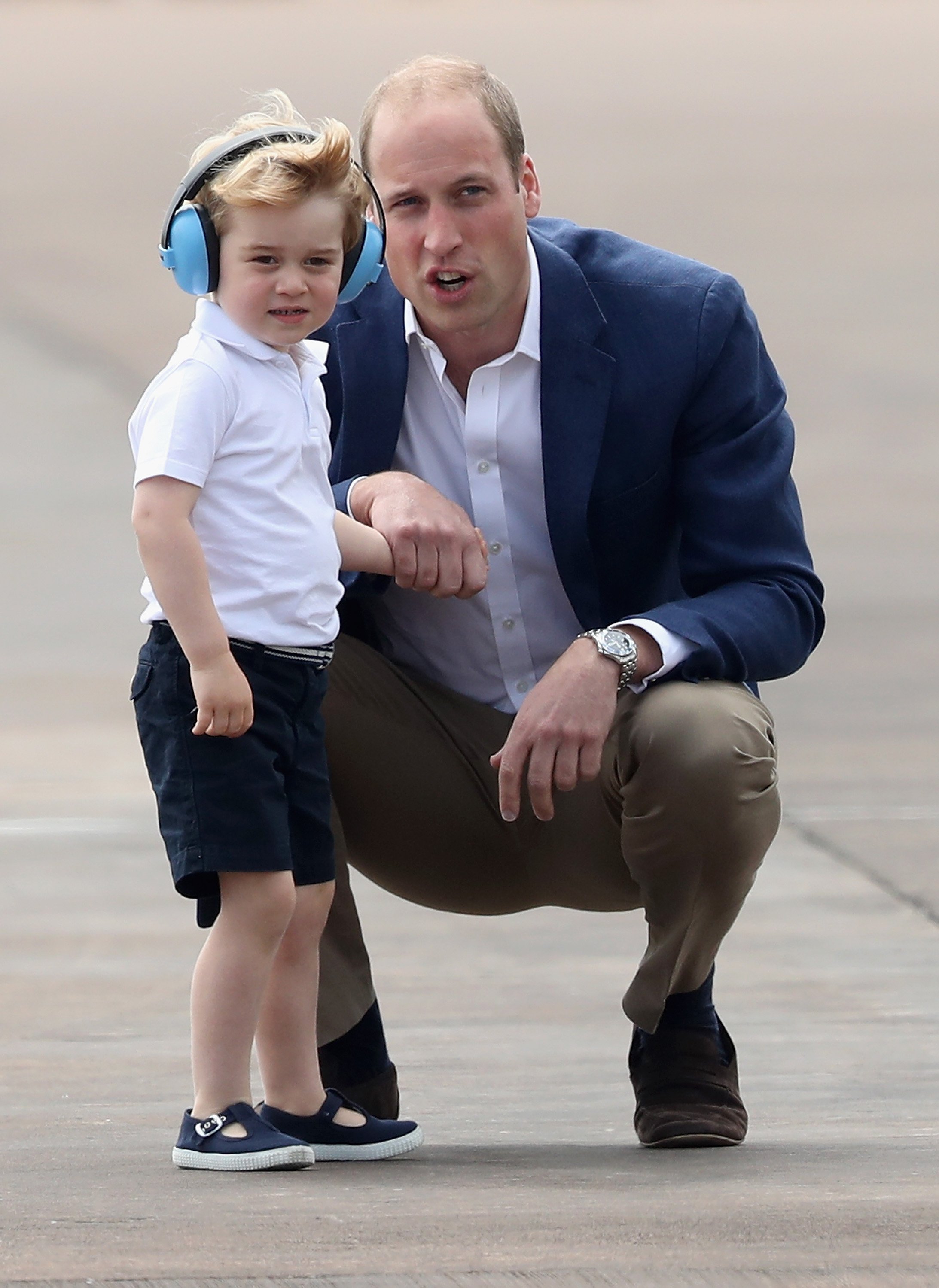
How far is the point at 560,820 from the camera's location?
2.46 m

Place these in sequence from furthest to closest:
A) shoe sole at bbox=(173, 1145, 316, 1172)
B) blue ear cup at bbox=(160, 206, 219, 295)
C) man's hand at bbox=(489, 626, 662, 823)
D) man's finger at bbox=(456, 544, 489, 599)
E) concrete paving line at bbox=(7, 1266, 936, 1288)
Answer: man's finger at bbox=(456, 544, 489, 599), man's hand at bbox=(489, 626, 662, 823), blue ear cup at bbox=(160, 206, 219, 295), shoe sole at bbox=(173, 1145, 316, 1172), concrete paving line at bbox=(7, 1266, 936, 1288)

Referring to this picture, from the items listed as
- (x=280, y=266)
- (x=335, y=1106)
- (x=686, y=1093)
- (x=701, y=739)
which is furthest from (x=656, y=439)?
(x=335, y=1106)

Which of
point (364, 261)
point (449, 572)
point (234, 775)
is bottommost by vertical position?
point (234, 775)

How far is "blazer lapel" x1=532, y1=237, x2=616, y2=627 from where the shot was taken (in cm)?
244

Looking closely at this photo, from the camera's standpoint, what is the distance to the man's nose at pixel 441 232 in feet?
7.70

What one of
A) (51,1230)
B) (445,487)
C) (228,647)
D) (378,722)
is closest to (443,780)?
(378,722)

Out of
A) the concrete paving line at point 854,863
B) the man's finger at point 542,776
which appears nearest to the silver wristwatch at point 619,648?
the man's finger at point 542,776

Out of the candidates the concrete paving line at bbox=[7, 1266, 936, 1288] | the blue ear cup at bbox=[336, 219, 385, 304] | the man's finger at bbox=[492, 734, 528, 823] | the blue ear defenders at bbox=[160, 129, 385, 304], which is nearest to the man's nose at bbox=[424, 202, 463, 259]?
the blue ear cup at bbox=[336, 219, 385, 304]

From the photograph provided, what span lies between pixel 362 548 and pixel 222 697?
14.9 inches

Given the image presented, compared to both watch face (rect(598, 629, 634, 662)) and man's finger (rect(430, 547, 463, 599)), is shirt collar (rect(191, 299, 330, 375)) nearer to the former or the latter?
man's finger (rect(430, 547, 463, 599))

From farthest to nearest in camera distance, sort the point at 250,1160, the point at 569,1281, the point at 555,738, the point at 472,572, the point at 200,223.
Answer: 1. the point at 472,572
2. the point at 555,738
3. the point at 200,223
4. the point at 250,1160
5. the point at 569,1281

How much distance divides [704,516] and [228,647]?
0.72 m

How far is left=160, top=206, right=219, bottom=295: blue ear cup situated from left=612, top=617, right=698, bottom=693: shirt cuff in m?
0.59

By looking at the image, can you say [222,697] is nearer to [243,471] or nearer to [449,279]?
[243,471]
